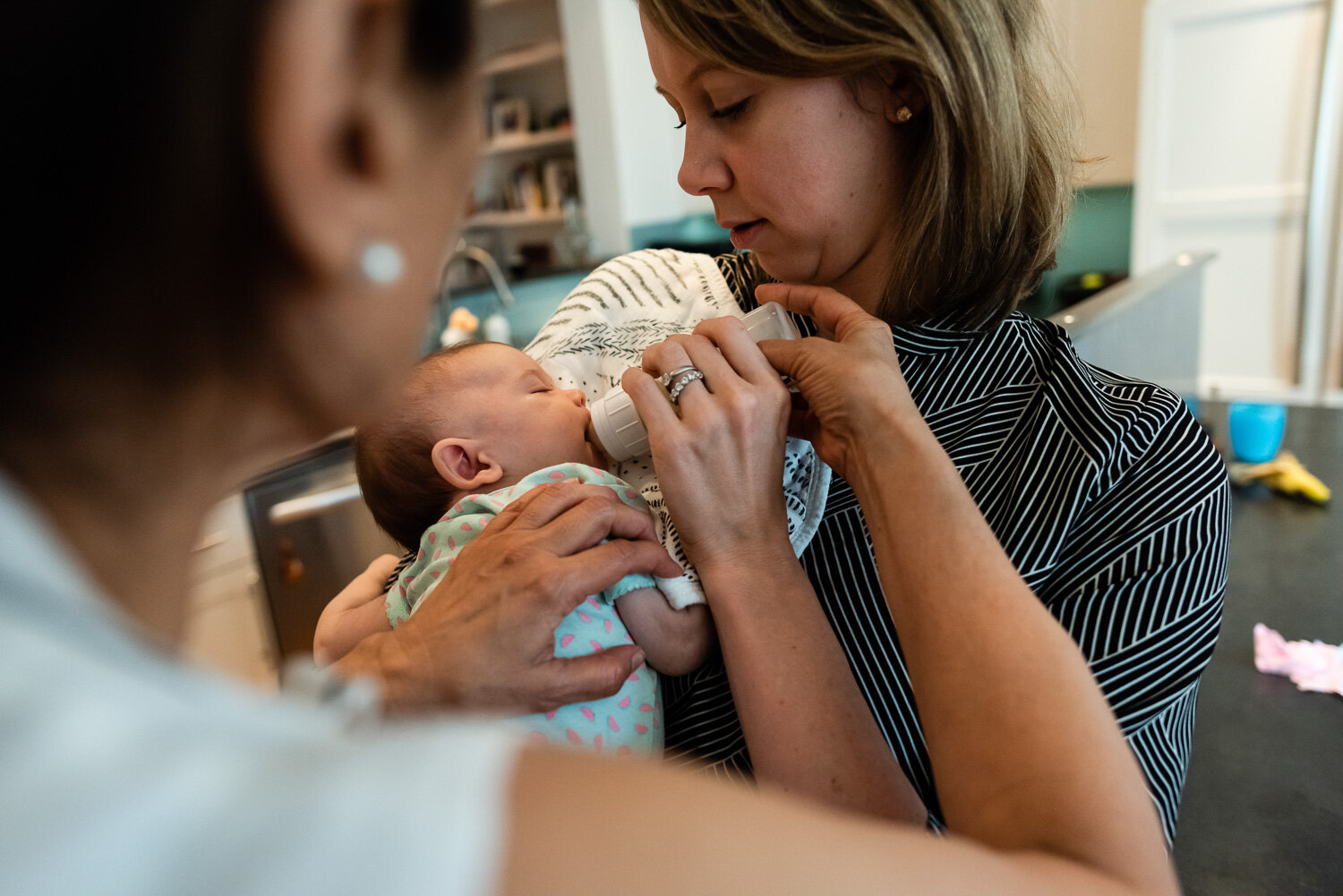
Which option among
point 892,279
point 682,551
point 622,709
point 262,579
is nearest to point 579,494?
point 682,551

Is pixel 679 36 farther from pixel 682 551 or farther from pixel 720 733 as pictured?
pixel 720 733

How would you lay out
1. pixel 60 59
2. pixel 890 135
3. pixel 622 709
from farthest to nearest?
1. pixel 890 135
2. pixel 622 709
3. pixel 60 59

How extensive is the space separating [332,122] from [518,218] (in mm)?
6505

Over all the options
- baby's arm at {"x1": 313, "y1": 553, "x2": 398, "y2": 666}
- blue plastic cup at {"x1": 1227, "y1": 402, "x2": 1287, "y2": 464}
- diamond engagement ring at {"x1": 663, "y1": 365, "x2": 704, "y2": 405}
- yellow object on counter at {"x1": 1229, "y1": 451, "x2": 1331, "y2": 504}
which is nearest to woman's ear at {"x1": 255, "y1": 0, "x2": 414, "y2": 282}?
diamond engagement ring at {"x1": 663, "y1": 365, "x2": 704, "y2": 405}

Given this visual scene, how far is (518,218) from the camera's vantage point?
21.5ft

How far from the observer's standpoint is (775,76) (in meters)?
1.01

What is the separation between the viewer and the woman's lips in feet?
3.80

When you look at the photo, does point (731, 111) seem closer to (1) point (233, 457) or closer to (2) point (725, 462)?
(2) point (725, 462)

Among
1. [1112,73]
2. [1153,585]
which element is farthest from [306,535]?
[1112,73]

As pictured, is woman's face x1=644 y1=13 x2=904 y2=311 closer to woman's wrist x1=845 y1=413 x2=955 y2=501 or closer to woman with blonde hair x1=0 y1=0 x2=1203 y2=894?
woman's wrist x1=845 y1=413 x2=955 y2=501

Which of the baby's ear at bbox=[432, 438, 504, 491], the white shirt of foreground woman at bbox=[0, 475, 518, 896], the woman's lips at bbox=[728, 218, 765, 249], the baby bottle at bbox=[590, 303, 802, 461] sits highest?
the woman's lips at bbox=[728, 218, 765, 249]

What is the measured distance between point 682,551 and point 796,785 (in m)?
0.30

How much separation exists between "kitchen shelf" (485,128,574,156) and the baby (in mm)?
5198

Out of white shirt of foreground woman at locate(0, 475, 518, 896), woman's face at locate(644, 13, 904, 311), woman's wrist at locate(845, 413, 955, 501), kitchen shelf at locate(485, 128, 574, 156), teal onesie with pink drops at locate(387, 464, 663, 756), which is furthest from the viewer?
Result: kitchen shelf at locate(485, 128, 574, 156)
